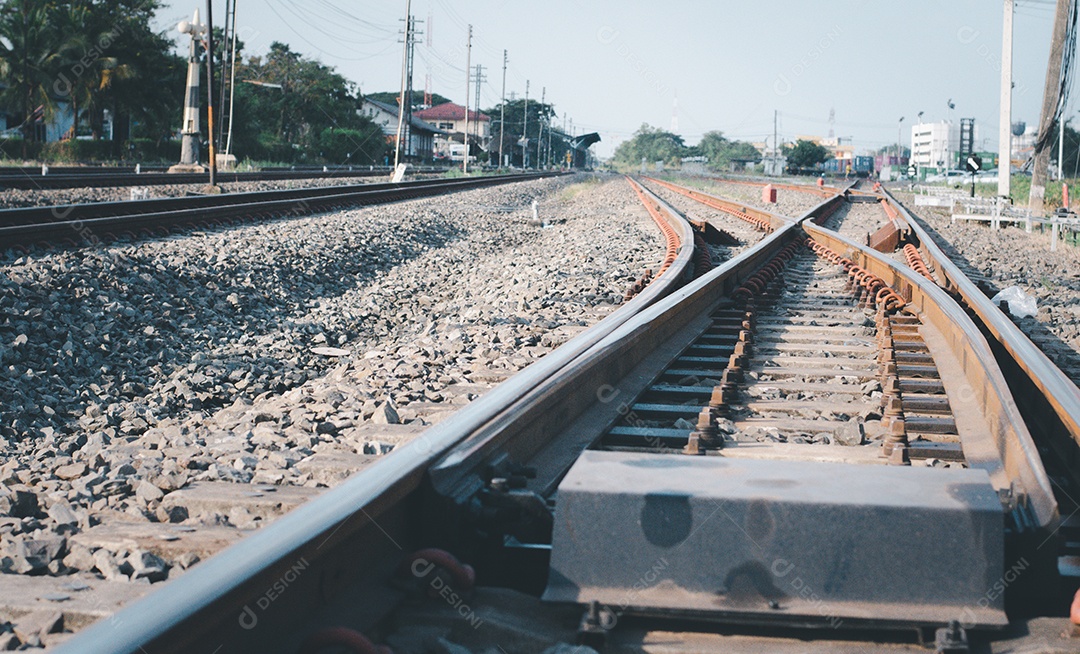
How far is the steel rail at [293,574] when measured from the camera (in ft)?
5.71

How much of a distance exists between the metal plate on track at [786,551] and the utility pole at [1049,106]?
22.8m

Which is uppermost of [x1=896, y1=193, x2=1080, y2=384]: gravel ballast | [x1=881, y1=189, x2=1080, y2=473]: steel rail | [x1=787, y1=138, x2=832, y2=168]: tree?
→ [x1=787, y1=138, x2=832, y2=168]: tree

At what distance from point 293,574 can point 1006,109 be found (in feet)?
87.6

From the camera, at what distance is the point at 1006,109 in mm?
25125

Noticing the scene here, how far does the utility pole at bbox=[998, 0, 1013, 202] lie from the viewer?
25.2 metres

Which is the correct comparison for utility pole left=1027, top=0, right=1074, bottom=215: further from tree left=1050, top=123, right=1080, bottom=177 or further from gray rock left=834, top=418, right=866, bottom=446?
tree left=1050, top=123, right=1080, bottom=177

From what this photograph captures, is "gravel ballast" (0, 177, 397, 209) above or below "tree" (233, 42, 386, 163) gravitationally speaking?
below

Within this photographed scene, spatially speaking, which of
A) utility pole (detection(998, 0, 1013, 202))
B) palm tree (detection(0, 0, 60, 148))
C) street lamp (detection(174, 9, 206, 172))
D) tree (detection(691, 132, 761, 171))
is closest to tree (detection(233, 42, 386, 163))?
palm tree (detection(0, 0, 60, 148))

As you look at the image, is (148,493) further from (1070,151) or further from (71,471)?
(1070,151)

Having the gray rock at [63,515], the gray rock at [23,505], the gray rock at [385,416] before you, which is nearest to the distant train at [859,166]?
the gray rock at [385,416]

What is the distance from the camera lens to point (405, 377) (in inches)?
208

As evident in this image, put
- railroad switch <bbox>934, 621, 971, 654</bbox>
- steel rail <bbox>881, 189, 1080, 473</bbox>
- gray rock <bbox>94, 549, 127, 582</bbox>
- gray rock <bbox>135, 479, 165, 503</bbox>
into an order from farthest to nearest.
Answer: steel rail <bbox>881, 189, 1080, 473</bbox>
gray rock <bbox>135, 479, 165, 503</bbox>
gray rock <bbox>94, 549, 127, 582</bbox>
railroad switch <bbox>934, 621, 971, 654</bbox>

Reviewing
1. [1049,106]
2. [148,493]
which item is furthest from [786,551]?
[1049,106]

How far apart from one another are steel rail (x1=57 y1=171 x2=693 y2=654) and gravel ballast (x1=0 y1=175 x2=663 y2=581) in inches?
20.4
